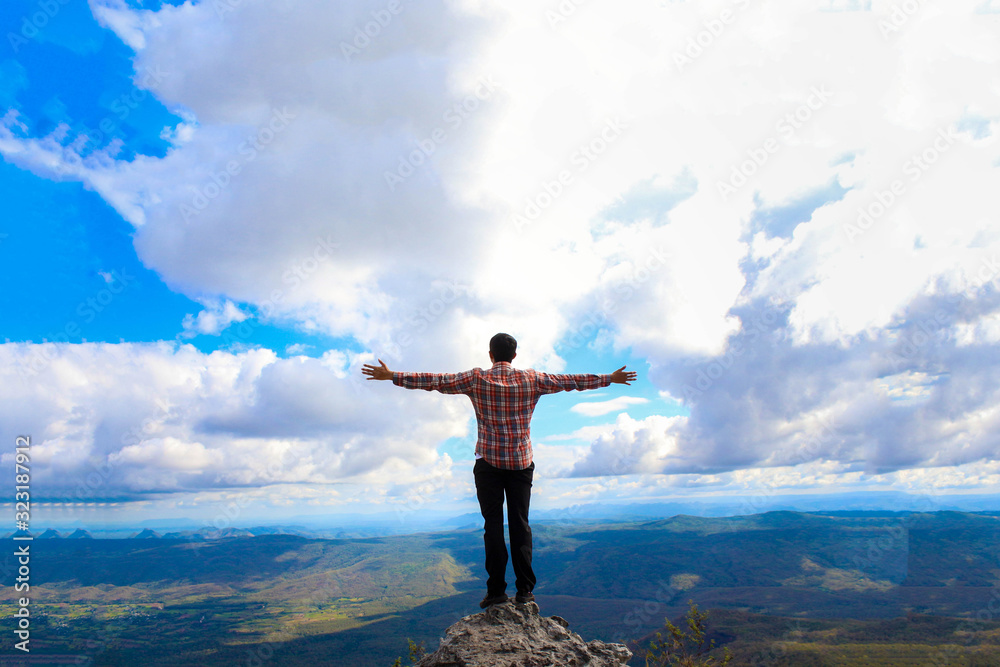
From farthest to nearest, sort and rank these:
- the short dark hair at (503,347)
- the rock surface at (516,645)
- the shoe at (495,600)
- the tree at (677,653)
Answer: the tree at (677,653)
the shoe at (495,600)
the short dark hair at (503,347)
the rock surface at (516,645)

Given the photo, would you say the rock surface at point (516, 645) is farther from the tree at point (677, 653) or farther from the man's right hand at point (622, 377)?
the tree at point (677, 653)

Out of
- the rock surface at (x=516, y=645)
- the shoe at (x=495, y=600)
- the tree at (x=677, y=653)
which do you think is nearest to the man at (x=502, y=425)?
the shoe at (x=495, y=600)

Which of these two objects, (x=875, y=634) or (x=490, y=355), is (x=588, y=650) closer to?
(x=490, y=355)

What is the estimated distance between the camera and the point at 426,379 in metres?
8.65

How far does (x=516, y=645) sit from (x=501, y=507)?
226 centimetres

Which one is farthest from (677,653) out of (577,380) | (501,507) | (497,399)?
(497,399)

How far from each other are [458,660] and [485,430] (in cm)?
377

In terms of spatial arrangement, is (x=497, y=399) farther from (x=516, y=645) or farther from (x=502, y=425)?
(x=516, y=645)

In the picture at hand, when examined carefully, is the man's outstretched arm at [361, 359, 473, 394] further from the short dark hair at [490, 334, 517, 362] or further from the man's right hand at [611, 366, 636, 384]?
the man's right hand at [611, 366, 636, 384]

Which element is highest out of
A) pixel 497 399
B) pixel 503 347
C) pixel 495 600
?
pixel 503 347

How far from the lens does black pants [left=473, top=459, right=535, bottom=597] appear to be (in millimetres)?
8844

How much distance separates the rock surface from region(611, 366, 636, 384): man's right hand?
15.1 ft

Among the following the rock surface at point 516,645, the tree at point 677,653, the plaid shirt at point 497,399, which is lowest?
the tree at point 677,653

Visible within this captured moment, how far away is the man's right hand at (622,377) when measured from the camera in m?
9.31
